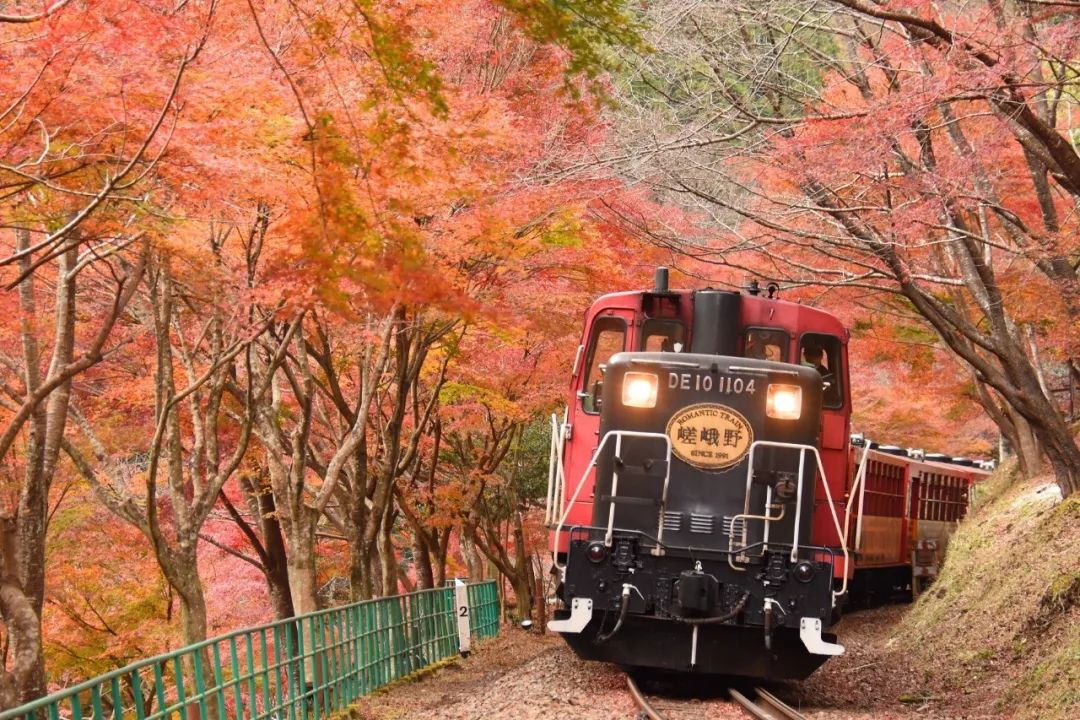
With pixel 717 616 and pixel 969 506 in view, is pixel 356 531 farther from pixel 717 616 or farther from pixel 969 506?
pixel 969 506

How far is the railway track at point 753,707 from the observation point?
9094mm

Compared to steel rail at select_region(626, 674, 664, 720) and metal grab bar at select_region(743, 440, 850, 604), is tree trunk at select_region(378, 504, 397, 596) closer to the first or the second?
steel rail at select_region(626, 674, 664, 720)

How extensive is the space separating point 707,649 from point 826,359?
3054 mm

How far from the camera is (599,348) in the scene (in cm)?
1162

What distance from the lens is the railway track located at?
29.8 ft

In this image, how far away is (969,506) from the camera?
27.5m

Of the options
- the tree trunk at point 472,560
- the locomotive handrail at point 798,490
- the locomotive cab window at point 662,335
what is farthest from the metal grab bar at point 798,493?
the tree trunk at point 472,560

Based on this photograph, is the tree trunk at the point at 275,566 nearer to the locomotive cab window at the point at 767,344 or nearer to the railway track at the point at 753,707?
the railway track at the point at 753,707

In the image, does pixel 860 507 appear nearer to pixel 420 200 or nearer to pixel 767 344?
pixel 767 344

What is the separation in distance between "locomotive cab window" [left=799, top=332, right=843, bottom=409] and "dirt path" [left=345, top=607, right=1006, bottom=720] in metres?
2.73

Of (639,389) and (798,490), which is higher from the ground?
(639,389)

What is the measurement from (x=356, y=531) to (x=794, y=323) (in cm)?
808

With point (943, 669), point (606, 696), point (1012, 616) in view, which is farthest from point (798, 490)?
point (1012, 616)

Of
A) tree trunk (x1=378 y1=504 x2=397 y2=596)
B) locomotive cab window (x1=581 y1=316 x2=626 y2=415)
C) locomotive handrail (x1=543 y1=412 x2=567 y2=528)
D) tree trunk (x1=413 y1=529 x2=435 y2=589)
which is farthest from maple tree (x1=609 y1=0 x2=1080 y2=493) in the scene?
tree trunk (x1=413 y1=529 x2=435 y2=589)
